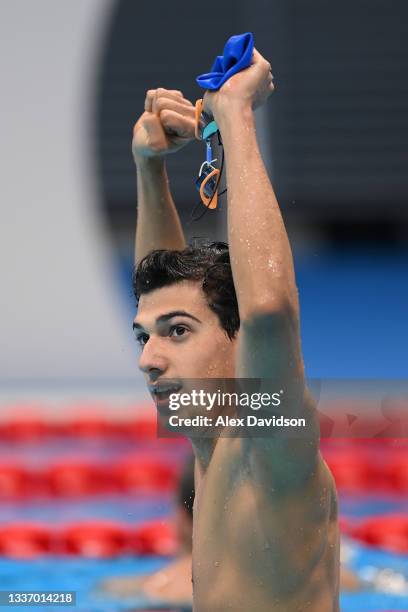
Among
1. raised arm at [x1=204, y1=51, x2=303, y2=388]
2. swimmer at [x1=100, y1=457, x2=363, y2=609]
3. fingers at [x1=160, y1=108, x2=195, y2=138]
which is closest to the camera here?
raised arm at [x1=204, y1=51, x2=303, y2=388]

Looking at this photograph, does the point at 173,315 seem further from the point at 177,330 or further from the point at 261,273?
the point at 261,273

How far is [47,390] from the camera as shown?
8273 millimetres

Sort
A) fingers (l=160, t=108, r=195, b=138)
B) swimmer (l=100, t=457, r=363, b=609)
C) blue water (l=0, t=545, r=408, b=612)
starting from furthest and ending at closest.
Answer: blue water (l=0, t=545, r=408, b=612) < swimmer (l=100, t=457, r=363, b=609) < fingers (l=160, t=108, r=195, b=138)

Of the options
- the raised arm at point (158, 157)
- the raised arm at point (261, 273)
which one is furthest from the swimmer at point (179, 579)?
the raised arm at point (261, 273)

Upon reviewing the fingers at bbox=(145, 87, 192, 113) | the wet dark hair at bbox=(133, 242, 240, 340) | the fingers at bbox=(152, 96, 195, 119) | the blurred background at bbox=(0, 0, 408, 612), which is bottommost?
the wet dark hair at bbox=(133, 242, 240, 340)

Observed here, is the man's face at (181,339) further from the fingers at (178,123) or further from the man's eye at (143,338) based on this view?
the fingers at (178,123)

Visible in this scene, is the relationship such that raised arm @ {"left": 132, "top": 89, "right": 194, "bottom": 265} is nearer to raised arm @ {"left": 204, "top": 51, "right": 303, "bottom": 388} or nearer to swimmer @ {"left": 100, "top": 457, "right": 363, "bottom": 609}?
raised arm @ {"left": 204, "top": 51, "right": 303, "bottom": 388}

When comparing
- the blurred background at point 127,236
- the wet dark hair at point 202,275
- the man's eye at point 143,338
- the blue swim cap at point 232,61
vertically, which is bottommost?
Result: the man's eye at point 143,338

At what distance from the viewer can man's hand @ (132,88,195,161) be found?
2.13 meters

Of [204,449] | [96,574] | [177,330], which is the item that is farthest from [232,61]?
[96,574]

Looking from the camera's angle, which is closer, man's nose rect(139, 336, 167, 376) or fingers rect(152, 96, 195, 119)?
man's nose rect(139, 336, 167, 376)

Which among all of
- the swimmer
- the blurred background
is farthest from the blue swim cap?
the blurred background

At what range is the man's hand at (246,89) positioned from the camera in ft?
5.59

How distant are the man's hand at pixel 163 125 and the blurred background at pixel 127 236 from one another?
251cm
